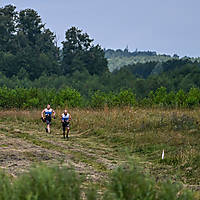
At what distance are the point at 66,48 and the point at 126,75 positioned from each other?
12.9 meters

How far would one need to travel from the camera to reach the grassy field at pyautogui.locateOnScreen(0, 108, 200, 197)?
11.2 meters

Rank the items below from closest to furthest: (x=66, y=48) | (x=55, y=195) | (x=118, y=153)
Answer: (x=55, y=195), (x=118, y=153), (x=66, y=48)

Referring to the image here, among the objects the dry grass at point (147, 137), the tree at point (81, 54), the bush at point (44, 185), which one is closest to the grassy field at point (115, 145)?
the dry grass at point (147, 137)

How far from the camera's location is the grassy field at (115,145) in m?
11.2

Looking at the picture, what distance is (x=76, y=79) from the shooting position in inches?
2739

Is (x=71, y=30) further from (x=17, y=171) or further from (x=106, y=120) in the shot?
(x=17, y=171)

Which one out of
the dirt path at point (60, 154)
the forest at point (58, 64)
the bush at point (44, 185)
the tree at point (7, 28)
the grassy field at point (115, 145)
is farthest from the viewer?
the tree at point (7, 28)

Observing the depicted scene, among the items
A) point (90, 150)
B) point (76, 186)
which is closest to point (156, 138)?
point (90, 150)

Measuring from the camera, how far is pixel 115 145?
16875 millimetres

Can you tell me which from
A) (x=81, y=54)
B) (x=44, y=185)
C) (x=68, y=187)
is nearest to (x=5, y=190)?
(x=44, y=185)

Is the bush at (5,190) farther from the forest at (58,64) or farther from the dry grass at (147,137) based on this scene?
the forest at (58,64)

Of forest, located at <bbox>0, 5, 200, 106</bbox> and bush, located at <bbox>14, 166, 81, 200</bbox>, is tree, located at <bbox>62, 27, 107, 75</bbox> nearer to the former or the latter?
forest, located at <bbox>0, 5, 200, 106</bbox>

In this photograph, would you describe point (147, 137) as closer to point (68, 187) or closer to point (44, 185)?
point (68, 187)

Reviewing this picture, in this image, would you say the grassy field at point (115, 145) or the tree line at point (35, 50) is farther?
the tree line at point (35, 50)
